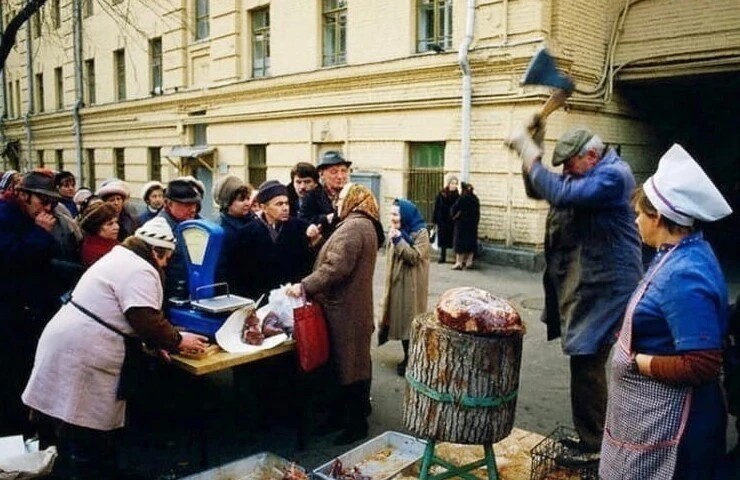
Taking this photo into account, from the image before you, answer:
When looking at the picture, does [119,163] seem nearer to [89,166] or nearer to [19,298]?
[89,166]

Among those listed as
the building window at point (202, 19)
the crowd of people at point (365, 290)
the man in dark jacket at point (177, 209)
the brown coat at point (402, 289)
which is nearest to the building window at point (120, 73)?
the building window at point (202, 19)

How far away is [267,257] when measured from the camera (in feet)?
15.4

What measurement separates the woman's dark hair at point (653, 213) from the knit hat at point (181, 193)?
3.31m

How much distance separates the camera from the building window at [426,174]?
12.6m

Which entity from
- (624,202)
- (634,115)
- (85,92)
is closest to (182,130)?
(85,92)

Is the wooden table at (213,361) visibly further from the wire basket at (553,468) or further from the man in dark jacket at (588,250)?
the man in dark jacket at (588,250)

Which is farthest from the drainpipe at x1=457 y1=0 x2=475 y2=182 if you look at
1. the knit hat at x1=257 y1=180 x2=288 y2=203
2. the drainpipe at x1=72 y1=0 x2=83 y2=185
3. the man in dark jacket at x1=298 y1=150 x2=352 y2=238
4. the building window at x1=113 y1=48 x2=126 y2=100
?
the drainpipe at x1=72 y1=0 x2=83 y2=185

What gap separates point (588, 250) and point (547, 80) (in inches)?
40.6

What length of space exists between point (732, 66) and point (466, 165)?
4.87 meters

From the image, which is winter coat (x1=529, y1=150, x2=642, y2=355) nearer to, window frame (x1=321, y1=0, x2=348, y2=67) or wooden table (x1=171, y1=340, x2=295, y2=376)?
wooden table (x1=171, y1=340, x2=295, y2=376)

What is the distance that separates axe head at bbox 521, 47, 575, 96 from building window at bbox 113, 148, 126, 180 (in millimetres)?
20902

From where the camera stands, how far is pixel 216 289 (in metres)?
4.14

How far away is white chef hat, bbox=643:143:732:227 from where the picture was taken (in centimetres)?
238

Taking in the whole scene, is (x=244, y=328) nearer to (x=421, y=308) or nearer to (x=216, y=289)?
(x=216, y=289)
